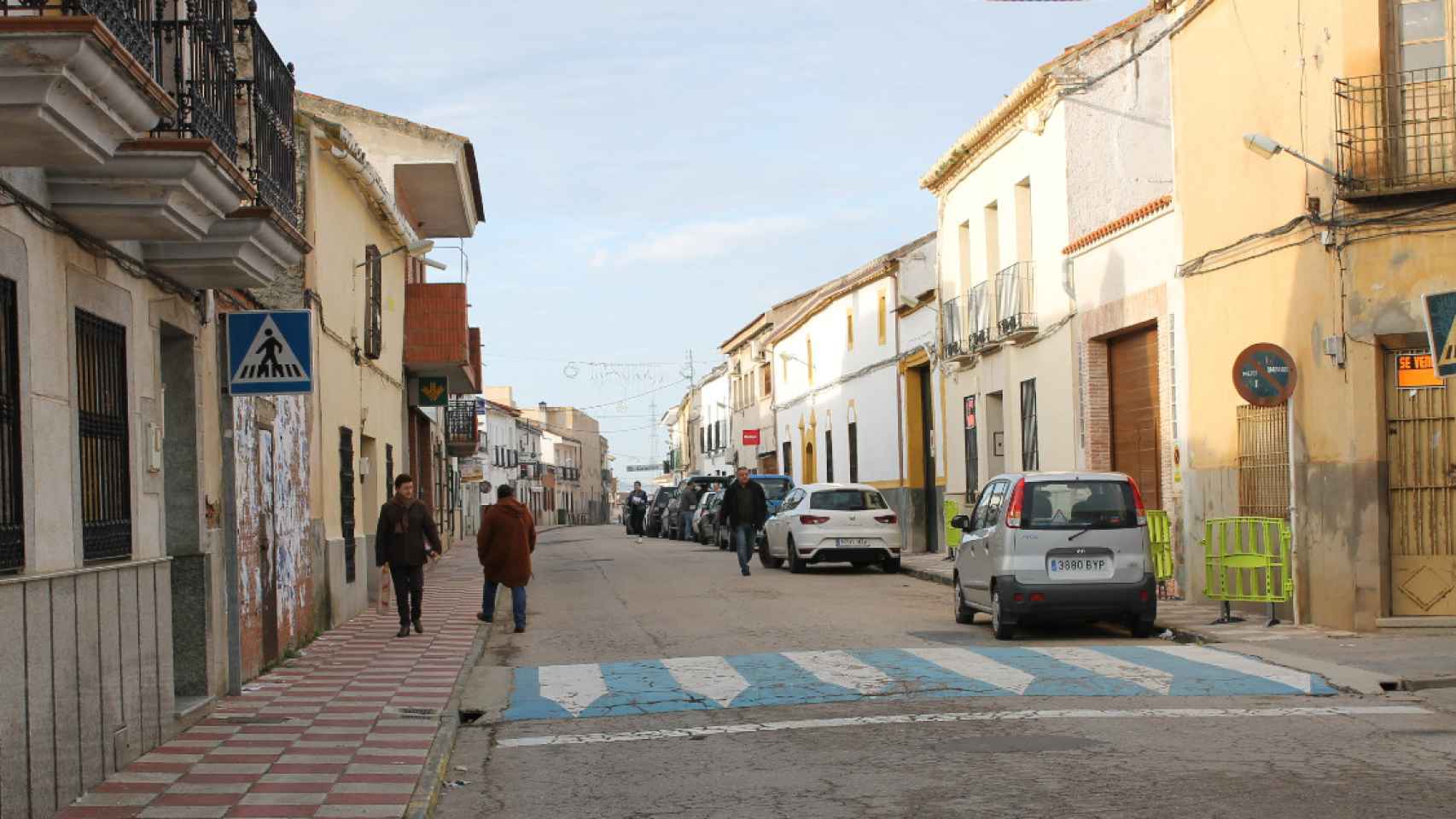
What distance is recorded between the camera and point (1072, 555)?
14.4 m

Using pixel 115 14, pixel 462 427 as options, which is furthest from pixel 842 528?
pixel 462 427

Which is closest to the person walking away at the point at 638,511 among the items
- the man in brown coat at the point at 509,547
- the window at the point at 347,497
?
the window at the point at 347,497

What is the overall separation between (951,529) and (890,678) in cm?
1520

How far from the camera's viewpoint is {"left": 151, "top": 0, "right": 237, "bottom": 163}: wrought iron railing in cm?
830

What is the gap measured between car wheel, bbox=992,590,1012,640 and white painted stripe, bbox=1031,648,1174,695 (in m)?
0.93

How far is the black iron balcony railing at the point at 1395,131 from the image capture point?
1408cm

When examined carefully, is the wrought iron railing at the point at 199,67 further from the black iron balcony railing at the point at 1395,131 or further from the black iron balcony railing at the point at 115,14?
the black iron balcony railing at the point at 1395,131

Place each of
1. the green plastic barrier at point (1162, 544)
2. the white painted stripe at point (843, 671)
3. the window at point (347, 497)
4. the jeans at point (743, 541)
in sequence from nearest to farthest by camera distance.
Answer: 1. the white painted stripe at point (843, 671)
2. the green plastic barrier at point (1162, 544)
3. the window at point (347, 497)
4. the jeans at point (743, 541)

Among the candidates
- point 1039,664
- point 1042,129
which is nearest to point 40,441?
point 1039,664

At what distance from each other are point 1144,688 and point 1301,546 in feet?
16.9

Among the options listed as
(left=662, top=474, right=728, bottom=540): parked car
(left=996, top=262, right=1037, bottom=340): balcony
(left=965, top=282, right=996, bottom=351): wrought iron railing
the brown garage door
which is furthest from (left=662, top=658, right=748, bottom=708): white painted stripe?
(left=662, top=474, right=728, bottom=540): parked car

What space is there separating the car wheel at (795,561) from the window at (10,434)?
18.4 m

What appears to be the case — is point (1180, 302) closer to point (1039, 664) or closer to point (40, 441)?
point (1039, 664)

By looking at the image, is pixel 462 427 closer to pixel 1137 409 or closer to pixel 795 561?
pixel 795 561
